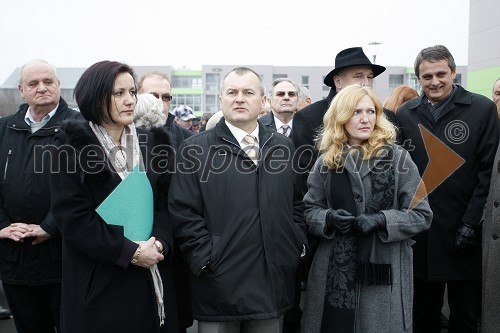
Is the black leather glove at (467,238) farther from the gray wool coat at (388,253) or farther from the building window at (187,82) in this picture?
the building window at (187,82)

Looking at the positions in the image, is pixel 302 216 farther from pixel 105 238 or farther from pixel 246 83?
pixel 105 238

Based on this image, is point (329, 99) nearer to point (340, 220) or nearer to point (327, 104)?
point (327, 104)

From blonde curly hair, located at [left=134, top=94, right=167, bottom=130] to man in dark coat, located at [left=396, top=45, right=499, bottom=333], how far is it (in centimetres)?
197

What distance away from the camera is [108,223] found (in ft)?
8.42

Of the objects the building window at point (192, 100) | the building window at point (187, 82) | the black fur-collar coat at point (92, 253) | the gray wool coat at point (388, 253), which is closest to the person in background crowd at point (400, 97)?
the gray wool coat at point (388, 253)

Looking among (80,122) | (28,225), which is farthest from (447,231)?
(28,225)

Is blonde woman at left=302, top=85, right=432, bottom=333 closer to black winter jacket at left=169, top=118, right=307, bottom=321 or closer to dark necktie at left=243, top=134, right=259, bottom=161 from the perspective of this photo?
black winter jacket at left=169, top=118, right=307, bottom=321

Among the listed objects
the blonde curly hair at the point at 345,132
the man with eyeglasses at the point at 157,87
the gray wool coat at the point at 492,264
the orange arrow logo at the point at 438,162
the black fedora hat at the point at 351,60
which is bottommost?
the gray wool coat at the point at 492,264

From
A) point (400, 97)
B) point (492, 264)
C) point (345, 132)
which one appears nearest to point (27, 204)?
point (345, 132)

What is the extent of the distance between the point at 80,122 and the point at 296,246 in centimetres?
149

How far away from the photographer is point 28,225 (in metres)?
3.17

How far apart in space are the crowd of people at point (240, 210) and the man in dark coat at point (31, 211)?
0.01 metres

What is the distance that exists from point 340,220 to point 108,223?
137 centimetres

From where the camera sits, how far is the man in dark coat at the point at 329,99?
3660mm
